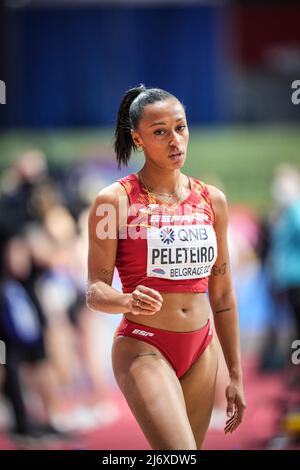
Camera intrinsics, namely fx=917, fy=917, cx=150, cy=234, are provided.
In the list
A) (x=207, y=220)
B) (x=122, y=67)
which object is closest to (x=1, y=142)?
(x=122, y=67)

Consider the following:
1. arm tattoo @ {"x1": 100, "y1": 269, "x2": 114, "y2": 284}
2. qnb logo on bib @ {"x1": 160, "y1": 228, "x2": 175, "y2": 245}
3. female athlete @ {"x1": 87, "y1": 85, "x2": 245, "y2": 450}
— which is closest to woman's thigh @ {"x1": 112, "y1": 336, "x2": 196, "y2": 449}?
female athlete @ {"x1": 87, "y1": 85, "x2": 245, "y2": 450}

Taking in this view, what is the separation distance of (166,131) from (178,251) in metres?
0.44

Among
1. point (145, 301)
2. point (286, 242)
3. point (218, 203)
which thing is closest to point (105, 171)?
point (286, 242)

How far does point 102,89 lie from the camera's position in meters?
7.62

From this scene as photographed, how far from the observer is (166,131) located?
3.31 m

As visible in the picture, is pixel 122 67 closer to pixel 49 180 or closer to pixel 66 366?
pixel 49 180

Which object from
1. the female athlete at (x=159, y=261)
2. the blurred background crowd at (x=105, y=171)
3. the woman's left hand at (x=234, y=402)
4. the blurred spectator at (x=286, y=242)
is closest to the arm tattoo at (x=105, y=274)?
the female athlete at (x=159, y=261)

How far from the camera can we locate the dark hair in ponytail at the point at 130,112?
3.35 m

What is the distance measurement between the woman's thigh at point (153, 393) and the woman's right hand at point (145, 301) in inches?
11.5

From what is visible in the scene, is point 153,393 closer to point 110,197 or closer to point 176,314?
point 176,314

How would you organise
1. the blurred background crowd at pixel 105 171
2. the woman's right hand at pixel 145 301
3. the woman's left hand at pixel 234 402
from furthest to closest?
the blurred background crowd at pixel 105 171 → the woman's left hand at pixel 234 402 → the woman's right hand at pixel 145 301

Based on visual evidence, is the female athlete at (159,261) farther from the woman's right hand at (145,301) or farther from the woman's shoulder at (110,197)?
the woman's right hand at (145,301)

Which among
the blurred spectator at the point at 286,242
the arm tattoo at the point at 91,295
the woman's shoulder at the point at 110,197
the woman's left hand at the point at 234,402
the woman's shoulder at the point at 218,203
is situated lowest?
the blurred spectator at the point at 286,242

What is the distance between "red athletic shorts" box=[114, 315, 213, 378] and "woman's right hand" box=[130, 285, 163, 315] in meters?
0.29
